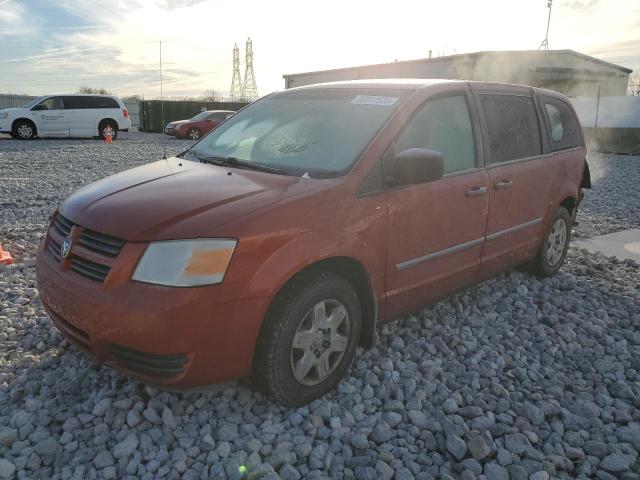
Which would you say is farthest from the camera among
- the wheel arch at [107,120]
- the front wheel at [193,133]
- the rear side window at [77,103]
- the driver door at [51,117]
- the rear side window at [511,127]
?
the front wheel at [193,133]

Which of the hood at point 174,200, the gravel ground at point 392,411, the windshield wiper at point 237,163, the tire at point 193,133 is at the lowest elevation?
the gravel ground at point 392,411

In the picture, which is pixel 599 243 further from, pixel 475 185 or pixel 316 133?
pixel 316 133

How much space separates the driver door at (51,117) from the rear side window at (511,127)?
65.5 ft

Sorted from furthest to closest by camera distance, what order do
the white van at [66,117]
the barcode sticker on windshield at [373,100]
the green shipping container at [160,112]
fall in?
the green shipping container at [160,112] < the white van at [66,117] < the barcode sticker on windshield at [373,100]

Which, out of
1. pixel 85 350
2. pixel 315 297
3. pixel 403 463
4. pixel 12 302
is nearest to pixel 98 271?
pixel 85 350

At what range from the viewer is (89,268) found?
257 cm

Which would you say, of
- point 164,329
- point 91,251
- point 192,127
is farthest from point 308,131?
point 192,127

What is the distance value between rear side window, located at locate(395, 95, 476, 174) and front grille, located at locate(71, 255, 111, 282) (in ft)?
5.66

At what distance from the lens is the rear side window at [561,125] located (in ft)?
15.4

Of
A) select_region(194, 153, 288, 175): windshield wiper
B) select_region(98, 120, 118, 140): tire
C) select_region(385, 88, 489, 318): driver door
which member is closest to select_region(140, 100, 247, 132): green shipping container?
select_region(98, 120, 118, 140): tire

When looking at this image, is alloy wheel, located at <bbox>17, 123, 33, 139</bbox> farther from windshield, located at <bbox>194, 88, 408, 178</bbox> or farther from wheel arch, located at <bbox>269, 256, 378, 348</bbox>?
wheel arch, located at <bbox>269, 256, 378, 348</bbox>

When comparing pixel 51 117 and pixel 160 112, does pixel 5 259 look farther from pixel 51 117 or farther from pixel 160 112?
pixel 160 112

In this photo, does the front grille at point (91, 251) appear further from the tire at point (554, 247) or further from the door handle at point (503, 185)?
the tire at point (554, 247)

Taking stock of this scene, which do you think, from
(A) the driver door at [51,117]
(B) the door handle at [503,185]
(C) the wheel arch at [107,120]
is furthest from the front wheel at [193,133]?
(B) the door handle at [503,185]
